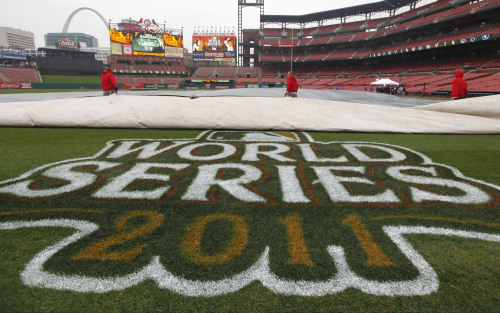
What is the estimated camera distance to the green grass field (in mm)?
1307

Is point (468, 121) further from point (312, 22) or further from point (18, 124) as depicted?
point (312, 22)

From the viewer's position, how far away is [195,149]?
397cm

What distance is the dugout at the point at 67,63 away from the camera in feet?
148

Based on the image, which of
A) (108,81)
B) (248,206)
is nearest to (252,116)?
(248,206)

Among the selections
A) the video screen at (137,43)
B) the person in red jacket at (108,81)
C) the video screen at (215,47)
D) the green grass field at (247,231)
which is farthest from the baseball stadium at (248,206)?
the video screen at (215,47)

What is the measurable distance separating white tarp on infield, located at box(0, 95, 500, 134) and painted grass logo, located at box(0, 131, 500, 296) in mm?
1741

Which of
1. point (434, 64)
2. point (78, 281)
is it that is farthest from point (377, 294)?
point (434, 64)

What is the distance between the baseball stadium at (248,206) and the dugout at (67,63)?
167 feet

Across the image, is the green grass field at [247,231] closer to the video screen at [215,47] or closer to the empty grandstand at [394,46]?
the empty grandstand at [394,46]

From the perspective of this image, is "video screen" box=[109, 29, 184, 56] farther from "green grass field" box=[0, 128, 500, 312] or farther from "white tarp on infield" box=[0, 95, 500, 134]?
"green grass field" box=[0, 128, 500, 312]

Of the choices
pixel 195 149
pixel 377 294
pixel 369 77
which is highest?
pixel 369 77

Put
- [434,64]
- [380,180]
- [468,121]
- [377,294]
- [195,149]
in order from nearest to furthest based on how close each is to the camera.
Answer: [377,294]
[380,180]
[195,149]
[468,121]
[434,64]

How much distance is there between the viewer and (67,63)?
46.4 m

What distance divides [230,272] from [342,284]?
0.61 metres
